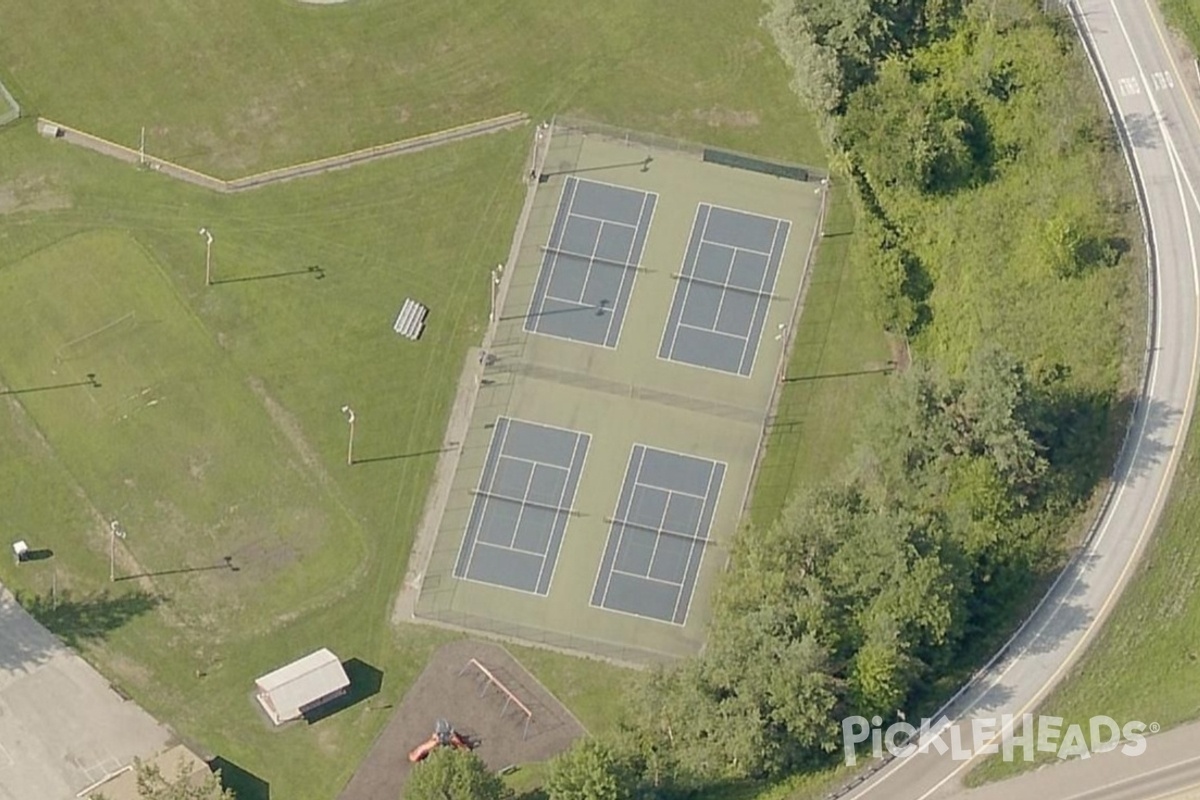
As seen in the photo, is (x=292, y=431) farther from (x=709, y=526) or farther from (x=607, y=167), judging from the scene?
(x=709, y=526)

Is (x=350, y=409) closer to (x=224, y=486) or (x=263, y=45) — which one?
(x=224, y=486)

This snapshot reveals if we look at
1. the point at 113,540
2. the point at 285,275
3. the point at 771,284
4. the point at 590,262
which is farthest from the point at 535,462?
the point at 113,540

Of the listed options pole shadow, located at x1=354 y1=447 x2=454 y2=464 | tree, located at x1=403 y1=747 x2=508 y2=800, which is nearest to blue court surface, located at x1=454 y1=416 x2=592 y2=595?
pole shadow, located at x1=354 y1=447 x2=454 y2=464

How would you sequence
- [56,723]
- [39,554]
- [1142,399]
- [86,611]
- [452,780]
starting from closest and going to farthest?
[452,780] → [1142,399] → [56,723] → [86,611] → [39,554]

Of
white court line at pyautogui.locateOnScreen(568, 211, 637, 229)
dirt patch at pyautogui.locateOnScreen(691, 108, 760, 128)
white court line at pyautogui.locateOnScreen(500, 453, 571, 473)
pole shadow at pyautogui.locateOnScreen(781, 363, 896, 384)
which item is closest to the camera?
white court line at pyautogui.locateOnScreen(500, 453, 571, 473)

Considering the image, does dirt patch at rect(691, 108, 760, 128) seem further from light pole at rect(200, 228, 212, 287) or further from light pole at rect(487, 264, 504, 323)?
light pole at rect(200, 228, 212, 287)

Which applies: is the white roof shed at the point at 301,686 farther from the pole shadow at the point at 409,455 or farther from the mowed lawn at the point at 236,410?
the pole shadow at the point at 409,455
